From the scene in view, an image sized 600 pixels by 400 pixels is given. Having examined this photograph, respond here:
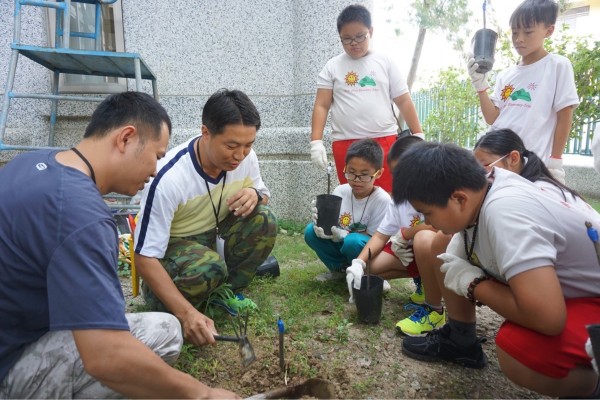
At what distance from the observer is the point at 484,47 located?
312 centimetres

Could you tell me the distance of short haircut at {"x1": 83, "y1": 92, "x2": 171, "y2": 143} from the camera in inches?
54.9

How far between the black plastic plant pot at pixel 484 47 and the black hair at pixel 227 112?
5.92 ft

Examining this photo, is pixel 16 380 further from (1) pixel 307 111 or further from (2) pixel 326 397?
(1) pixel 307 111

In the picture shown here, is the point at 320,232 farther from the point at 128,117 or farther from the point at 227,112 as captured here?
the point at 128,117

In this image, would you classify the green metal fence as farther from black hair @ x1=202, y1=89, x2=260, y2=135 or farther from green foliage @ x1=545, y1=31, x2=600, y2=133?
black hair @ x1=202, y1=89, x2=260, y2=135

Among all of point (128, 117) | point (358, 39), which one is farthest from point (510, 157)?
point (128, 117)

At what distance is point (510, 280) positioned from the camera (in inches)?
59.4

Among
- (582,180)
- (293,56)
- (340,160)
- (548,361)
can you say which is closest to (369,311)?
(548,361)

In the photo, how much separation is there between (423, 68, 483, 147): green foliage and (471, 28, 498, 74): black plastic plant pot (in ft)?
16.6

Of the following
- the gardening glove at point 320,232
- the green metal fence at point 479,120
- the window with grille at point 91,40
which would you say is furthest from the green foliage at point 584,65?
the window with grille at point 91,40

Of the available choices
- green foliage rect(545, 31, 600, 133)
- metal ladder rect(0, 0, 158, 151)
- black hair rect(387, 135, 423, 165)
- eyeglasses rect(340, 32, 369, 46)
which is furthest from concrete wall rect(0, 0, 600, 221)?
green foliage rect(545, 31, 600, 133)

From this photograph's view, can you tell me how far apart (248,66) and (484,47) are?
8.93ft

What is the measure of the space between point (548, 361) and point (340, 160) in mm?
2329

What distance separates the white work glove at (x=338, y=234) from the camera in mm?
2889
